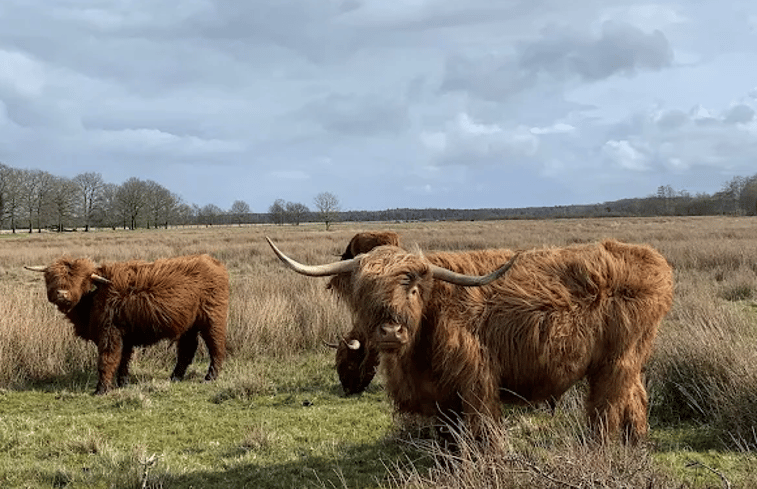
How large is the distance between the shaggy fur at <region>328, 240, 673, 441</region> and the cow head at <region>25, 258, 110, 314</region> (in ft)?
17.5

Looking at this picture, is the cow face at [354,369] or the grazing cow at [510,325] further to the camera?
the cow face at [354,369]

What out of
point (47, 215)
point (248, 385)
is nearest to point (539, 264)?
point (248, 385)

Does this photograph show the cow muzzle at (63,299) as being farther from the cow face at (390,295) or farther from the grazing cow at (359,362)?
the cow face at (390,295)

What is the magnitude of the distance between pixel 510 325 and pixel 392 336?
0.98 m

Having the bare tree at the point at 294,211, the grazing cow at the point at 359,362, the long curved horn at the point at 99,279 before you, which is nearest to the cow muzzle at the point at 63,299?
the long curved horn at the point at 99,279

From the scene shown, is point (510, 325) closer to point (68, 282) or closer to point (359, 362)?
point (359, 362)

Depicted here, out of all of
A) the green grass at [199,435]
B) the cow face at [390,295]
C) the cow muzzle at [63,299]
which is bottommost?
the green grass at [199,435]

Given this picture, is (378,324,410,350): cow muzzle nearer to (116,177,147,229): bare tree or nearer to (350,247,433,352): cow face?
(350,247,433,352): cow face

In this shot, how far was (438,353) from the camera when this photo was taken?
12.9ft

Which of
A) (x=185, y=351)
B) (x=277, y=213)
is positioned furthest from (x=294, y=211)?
(x=185, y=351)

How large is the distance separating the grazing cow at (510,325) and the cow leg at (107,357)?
205 inches

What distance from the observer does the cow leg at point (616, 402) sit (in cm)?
420

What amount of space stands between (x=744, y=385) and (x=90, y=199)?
86.1m

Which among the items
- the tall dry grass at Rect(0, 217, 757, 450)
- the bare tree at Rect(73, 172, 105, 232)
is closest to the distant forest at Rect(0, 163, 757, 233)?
the bare tree at Rect(73, 172, 105, 232)
